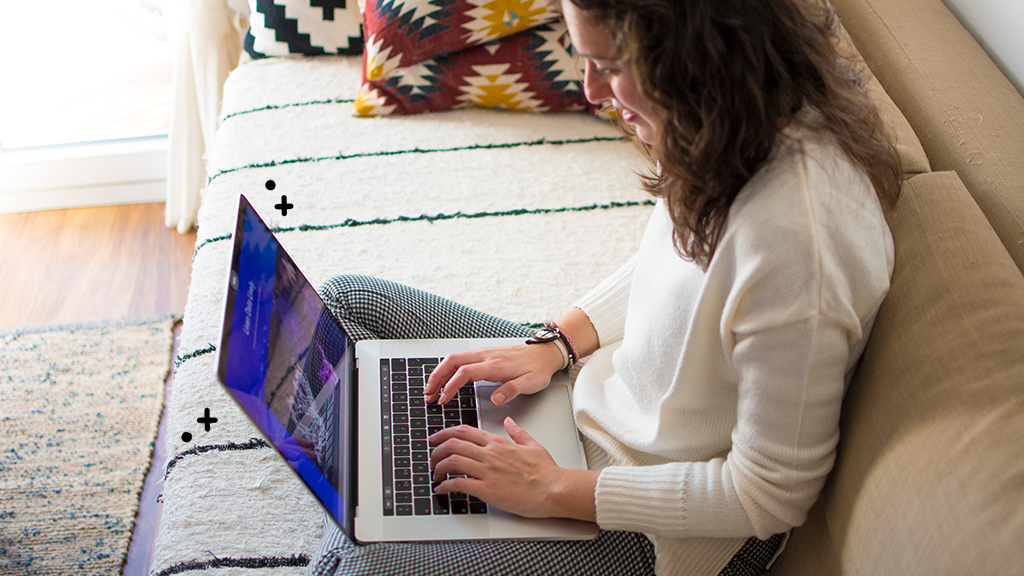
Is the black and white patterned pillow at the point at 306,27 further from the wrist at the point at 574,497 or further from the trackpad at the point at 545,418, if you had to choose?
the wrist at the point at 574,497

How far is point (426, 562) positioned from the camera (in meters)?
0.81

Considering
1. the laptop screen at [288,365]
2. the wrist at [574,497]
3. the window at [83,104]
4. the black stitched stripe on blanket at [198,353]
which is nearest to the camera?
the laptop screen at [288,365]

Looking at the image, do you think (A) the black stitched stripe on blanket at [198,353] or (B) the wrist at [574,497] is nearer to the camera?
(B) the wrist at [574,497]

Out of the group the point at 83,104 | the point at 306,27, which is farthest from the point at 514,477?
the point at 83,104

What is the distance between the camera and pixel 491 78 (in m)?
1.62

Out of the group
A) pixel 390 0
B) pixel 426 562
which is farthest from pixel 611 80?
pixel 390 0

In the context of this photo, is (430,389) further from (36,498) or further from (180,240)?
(180,240)

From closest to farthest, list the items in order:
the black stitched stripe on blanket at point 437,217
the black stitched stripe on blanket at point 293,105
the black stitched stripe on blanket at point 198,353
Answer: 1. the black stitched stripe on blanket at point 198,353
2. the black stitched stripe on blanket at point 437,217
3. the black stitched stripe on blanket at point 293,105

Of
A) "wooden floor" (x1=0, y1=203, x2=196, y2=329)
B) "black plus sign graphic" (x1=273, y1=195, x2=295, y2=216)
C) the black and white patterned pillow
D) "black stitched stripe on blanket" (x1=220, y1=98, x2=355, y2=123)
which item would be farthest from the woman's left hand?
"wooden floor" (x1=0, y1=203, x2=196, y2=329)

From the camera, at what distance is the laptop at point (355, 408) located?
76cm

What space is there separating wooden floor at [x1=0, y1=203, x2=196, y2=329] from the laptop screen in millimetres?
1161

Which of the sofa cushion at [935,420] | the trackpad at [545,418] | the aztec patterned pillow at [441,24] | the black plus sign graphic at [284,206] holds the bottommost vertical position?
the black plus sign graphic at [284,206]

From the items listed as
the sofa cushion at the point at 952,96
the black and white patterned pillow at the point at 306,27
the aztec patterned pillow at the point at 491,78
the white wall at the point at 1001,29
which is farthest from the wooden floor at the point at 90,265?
the white wall at the point at 1001,29

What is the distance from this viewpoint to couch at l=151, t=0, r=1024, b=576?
65 cm
